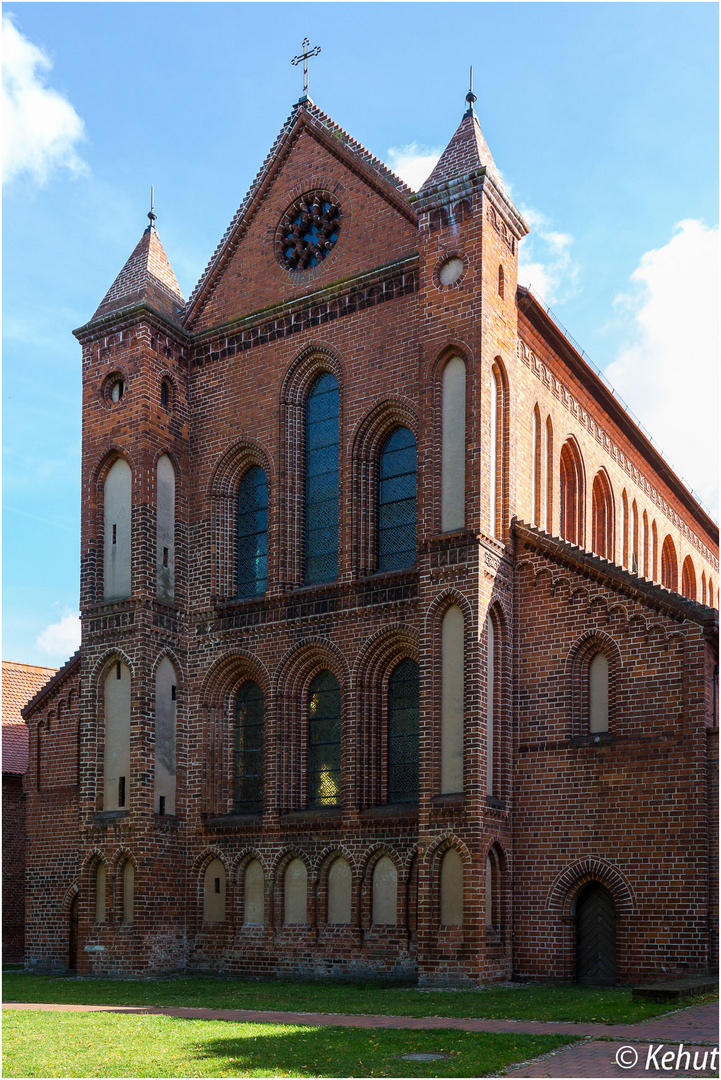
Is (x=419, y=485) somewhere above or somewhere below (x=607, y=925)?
above

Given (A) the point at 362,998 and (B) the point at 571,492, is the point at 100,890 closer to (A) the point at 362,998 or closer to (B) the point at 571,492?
(A) the point at 362,998

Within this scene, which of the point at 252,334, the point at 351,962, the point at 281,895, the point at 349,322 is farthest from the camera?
the point at 252,334

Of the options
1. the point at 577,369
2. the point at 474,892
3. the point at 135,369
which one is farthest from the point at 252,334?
the point at 474,892

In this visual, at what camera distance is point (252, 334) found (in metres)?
24.5

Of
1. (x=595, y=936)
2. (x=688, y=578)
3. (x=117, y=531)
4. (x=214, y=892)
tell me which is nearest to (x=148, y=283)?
(x=117, y=531)

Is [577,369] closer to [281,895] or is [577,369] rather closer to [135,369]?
[135,369]

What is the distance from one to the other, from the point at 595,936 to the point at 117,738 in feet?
31.8

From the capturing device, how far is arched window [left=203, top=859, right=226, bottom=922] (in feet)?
73.9

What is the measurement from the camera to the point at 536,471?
23047 mm

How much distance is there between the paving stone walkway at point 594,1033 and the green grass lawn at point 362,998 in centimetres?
47

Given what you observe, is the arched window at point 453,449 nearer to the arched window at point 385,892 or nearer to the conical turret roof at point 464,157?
the conical turret roof at point 464,157

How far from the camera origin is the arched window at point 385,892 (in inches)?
786

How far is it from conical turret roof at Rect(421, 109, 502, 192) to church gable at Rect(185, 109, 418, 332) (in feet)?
3.87

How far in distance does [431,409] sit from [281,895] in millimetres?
8973
